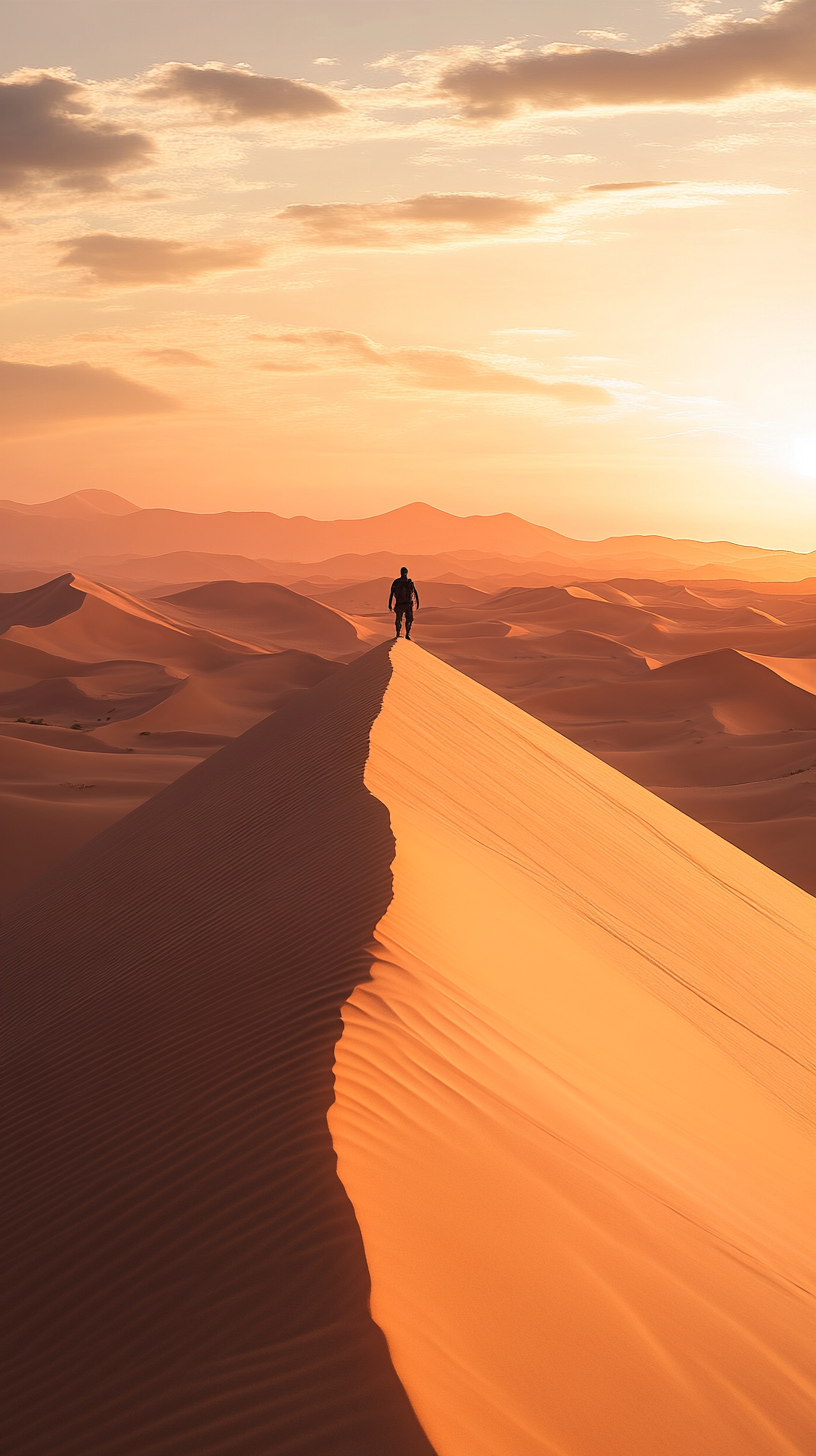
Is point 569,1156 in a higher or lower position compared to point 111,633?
higher

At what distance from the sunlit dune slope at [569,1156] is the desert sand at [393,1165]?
0.05 feet

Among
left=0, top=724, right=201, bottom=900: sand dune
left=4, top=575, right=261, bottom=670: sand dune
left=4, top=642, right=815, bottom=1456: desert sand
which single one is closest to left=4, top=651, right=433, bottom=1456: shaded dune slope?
left=4, top=642, right=815, bottom=1456: desert sand

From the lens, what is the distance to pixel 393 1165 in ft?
12.0

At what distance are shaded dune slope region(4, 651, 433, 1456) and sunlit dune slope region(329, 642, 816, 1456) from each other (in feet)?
0.53

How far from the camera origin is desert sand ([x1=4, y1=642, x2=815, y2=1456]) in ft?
9.37

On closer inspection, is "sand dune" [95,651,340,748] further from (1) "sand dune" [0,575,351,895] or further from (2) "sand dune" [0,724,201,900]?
(2) "sand dune" [0,724,201,900]

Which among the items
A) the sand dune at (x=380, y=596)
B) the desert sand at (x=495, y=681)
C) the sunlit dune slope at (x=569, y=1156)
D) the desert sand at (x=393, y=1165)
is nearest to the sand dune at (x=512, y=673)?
the desert sand at (x=495, y=681)

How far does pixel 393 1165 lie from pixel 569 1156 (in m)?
0.99

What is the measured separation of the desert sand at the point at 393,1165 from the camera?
2.86 meters

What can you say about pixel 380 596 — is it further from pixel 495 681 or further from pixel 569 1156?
pixel 569 1156

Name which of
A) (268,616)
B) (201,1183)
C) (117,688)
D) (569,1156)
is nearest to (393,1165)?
(201,1183)

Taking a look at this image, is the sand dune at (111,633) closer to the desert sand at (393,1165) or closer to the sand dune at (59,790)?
the sand dune at (59,790)

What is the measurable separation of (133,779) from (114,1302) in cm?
1980

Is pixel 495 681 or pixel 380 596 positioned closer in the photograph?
pixel 495 681
